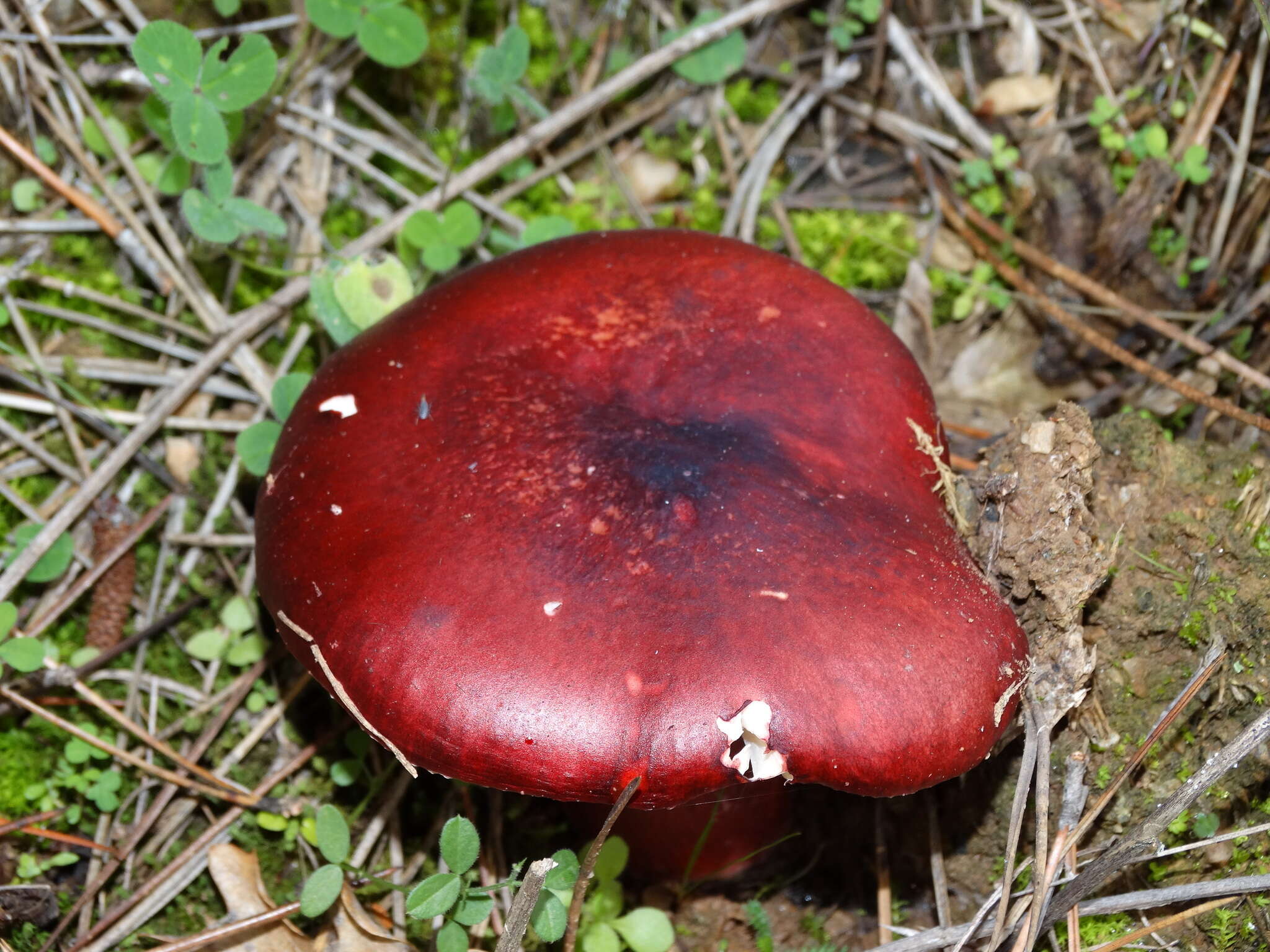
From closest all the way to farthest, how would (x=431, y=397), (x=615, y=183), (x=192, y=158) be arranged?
(x=431, y=397), (x=192, y=158), (x=615, y=183)

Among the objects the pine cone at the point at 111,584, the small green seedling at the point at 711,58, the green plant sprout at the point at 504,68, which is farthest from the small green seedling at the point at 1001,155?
the pine cone at the point at 111,584

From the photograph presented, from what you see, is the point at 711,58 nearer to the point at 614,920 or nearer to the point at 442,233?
the point at 442,233

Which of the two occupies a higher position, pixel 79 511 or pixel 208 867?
pixel 79 511

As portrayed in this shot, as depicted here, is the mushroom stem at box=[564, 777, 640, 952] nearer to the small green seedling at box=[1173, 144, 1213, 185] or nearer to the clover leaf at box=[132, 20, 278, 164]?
the clover leaf at box=[132, 20, 278, 164]

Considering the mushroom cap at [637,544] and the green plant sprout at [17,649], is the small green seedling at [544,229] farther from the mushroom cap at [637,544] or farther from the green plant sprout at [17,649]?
the green plant sprout at [17,649]

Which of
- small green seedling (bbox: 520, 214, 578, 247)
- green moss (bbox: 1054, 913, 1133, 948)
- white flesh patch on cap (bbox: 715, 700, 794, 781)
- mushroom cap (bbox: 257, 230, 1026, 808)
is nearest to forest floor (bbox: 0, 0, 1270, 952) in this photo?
green moss (bbox: 1054, 913, 1133, 948)

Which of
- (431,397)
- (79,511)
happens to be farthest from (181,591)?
(431,397)

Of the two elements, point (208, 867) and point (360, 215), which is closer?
point (208, 867)

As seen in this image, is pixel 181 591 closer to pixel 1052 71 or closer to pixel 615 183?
pixel 615 183
